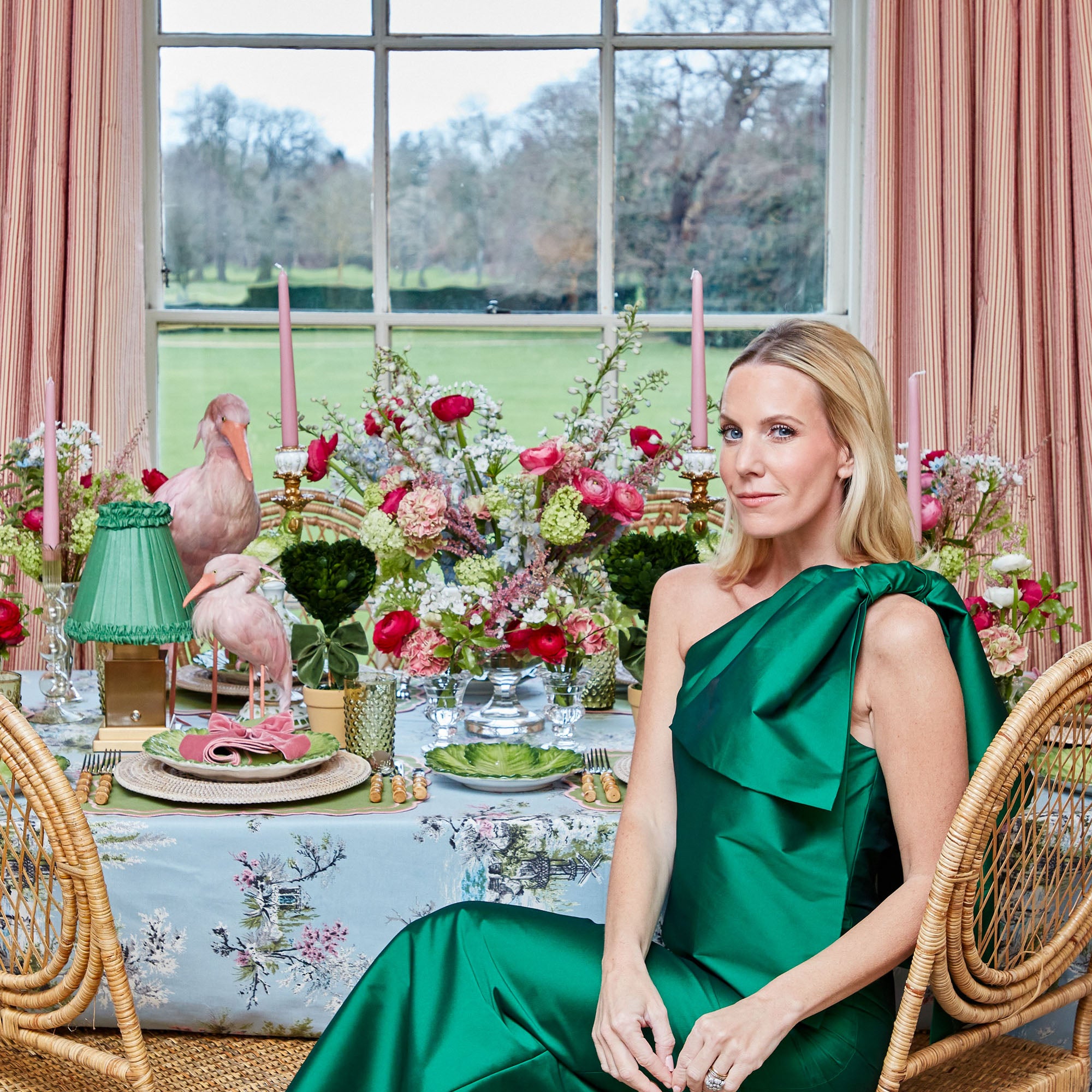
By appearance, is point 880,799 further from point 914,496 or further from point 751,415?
point 914,496

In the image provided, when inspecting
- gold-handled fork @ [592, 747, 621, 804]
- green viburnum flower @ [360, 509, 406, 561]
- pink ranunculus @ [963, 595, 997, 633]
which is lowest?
gold-handled fork @ [592, 747, 621, 804]

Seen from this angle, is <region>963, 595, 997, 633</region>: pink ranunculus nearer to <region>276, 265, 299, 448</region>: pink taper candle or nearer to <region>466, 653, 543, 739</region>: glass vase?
<region>466, 653, 543, 739</region>: glass vase

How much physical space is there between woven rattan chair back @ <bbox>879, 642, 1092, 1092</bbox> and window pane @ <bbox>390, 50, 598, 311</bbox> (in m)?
2.36

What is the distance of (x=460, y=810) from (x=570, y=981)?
28 centimetres

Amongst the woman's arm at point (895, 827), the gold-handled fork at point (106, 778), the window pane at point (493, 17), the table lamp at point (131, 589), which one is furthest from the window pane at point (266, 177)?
the woman's arm at point (895, 827)

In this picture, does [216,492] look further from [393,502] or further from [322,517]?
[322,517]

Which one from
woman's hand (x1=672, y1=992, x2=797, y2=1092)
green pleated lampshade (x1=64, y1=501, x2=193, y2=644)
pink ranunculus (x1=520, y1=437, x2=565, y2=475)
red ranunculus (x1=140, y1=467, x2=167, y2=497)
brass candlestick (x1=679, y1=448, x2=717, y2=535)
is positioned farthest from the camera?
red ranunculus (x1=140, y1=467, x2=167, y2=497)

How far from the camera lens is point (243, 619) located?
162 cm

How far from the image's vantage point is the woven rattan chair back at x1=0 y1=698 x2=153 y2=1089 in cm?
119

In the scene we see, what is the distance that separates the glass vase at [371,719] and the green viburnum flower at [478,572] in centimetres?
18

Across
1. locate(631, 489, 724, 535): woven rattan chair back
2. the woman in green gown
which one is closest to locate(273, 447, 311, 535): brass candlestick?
the woman in green gown

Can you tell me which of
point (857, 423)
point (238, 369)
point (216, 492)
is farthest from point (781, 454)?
point (238, 369)

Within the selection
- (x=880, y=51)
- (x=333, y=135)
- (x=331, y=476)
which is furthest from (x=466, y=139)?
(x=331, y=476)

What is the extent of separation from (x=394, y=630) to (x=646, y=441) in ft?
1.63
